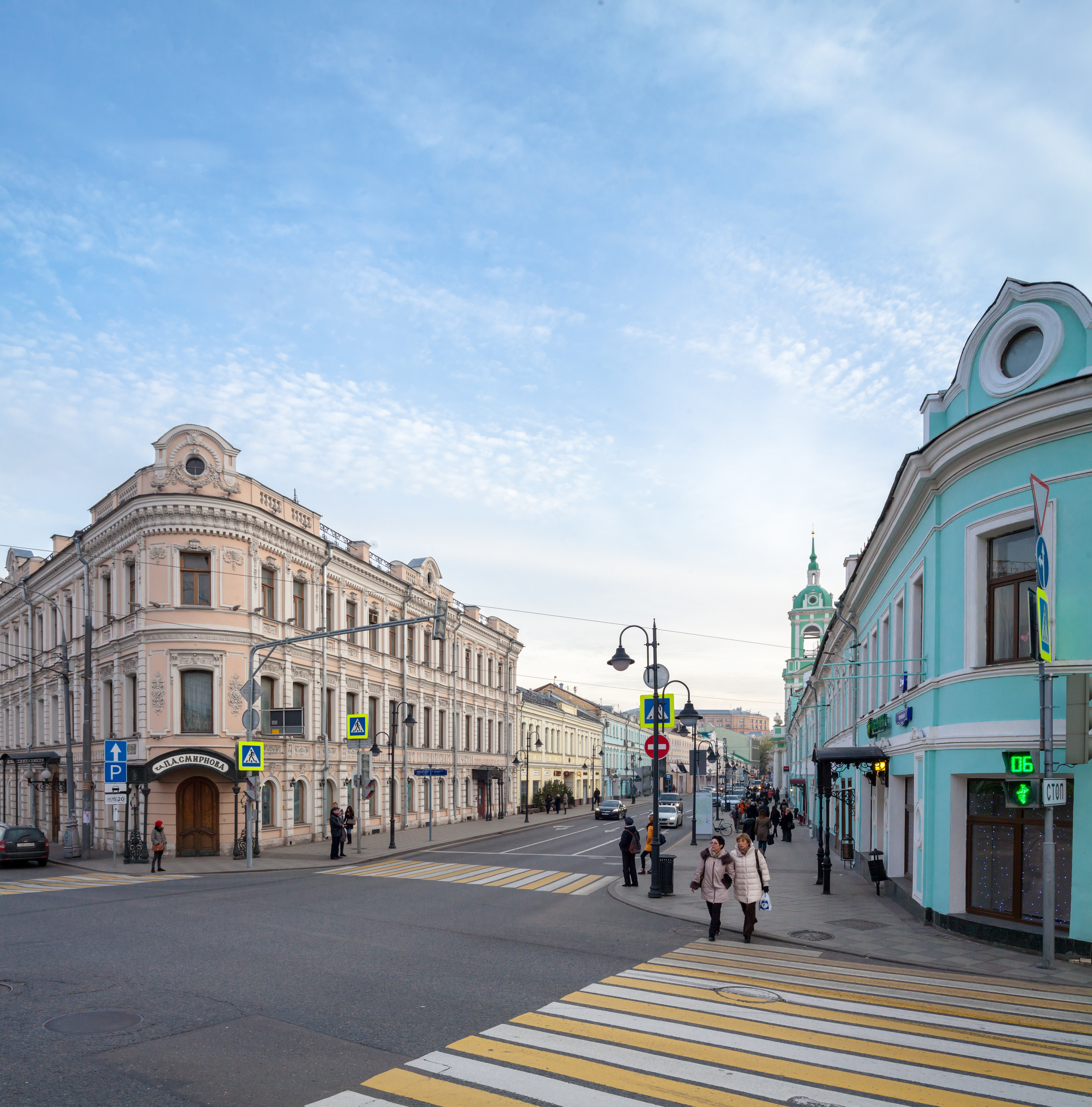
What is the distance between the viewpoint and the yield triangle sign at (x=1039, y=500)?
11.9 meters

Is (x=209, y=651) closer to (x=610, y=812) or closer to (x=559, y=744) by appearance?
(x=610, y=812)

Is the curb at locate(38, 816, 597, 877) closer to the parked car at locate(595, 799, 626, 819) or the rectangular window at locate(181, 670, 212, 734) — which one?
the rectangular window at locate(181, 670, 212, 734)

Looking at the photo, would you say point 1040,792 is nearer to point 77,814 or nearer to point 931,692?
point 931,692

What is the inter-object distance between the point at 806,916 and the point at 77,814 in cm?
2757

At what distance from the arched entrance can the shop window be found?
77.1 feet

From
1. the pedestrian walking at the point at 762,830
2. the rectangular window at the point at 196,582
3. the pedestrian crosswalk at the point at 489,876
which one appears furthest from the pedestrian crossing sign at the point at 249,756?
the pedestrian walking at the point at 762,830

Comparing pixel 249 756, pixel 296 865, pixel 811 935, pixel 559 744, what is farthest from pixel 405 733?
pixel 559 744

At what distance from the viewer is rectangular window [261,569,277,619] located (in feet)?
106

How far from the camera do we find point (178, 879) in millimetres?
23094

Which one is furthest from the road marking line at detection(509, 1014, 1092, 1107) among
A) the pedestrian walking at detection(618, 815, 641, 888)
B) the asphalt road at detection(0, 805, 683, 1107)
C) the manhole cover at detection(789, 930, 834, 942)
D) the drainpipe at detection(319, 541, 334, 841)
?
the drainpipe at detection(319, 541, 334, 841)

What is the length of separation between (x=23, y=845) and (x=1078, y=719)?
2814 cm

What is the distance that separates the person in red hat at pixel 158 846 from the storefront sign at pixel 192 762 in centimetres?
235

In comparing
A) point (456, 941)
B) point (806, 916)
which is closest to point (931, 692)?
point (806, 916)

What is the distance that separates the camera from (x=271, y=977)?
10.6 m
